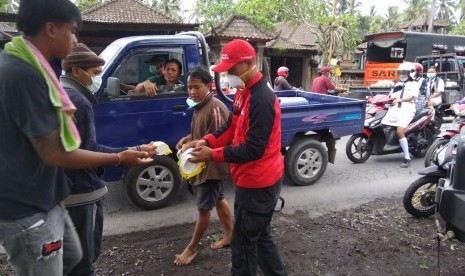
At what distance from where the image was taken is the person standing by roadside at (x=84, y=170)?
7.23 ft

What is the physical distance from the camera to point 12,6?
32.4 m

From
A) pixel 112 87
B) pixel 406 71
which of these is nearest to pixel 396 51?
pixel 406 71

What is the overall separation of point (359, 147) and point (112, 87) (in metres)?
4.43

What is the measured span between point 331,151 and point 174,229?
2.71 meters

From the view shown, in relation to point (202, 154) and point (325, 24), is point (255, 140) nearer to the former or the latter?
point (202, 154)

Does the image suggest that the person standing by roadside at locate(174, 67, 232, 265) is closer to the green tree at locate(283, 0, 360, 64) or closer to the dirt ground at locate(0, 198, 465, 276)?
the dirt ground at locate(0, 198, 465, 276)

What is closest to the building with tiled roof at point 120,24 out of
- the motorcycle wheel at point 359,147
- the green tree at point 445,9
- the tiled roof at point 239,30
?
the tiled roof at point 239,30

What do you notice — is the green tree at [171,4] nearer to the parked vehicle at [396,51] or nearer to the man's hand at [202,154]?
the parked vehicle at [396,51]

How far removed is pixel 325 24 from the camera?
18844 mm

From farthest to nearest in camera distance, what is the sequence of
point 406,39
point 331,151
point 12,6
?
1. point 12,6
2. point 406,39
3. point 331,151

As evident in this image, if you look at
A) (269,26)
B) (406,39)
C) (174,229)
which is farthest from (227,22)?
(174,229)

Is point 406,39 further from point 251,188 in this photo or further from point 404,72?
point 251,188

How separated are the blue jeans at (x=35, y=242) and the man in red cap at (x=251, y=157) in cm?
99

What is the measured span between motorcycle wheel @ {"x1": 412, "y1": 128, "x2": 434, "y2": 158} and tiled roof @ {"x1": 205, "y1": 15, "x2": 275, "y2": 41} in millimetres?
11477
